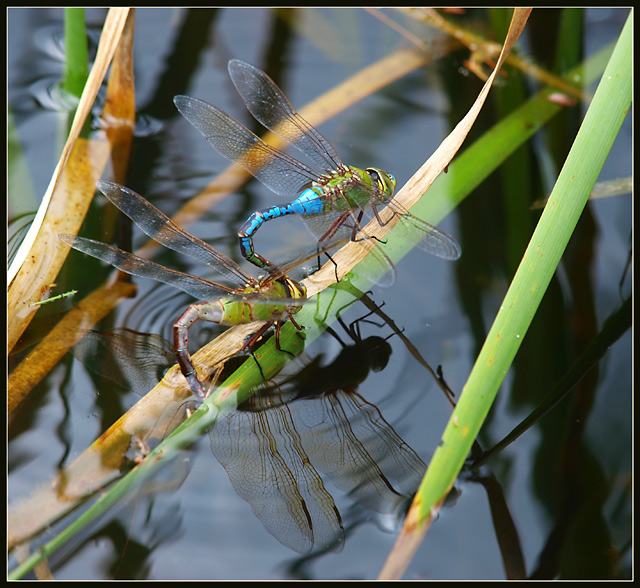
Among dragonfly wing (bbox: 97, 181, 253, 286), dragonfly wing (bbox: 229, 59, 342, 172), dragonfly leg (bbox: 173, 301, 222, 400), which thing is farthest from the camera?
dragonfly wing (bbox: 229, 59, 342, 172)

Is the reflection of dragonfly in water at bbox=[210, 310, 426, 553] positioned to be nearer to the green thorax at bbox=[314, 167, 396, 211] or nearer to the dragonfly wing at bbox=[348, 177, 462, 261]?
the dragonfly wing at bbox=[348, 177, 462, 261]

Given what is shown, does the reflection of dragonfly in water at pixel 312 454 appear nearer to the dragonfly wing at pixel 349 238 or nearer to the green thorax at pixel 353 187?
the dragonfly wing at pixel 349 238

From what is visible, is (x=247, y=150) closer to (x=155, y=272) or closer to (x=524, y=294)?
(x=155, y=272)

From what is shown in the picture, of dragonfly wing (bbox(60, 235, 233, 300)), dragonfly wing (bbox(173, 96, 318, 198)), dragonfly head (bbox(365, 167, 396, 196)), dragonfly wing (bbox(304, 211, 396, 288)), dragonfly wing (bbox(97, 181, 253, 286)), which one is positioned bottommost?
dragonfly wing (bbox(60, 235, 233, 300))

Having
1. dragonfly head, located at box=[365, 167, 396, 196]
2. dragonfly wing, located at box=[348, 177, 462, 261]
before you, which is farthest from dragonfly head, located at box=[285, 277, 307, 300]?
dragonfly head, located at box=[365, 167, 396, 196]

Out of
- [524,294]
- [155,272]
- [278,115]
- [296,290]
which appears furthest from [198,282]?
[524,294]

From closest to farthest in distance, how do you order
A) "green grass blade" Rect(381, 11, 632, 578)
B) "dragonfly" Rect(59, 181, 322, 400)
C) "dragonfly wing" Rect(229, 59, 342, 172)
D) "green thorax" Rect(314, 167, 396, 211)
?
"green grass blade" Rect(381, 11, 632, 578), "dragonfly" Rect(59, 181, 322, 400), "green thorax" Rect(314, 167, 396, 211), "dragonfly wing" Rect(229, 59, 342, 172)

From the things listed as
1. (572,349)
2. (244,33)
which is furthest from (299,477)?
(244,33)
